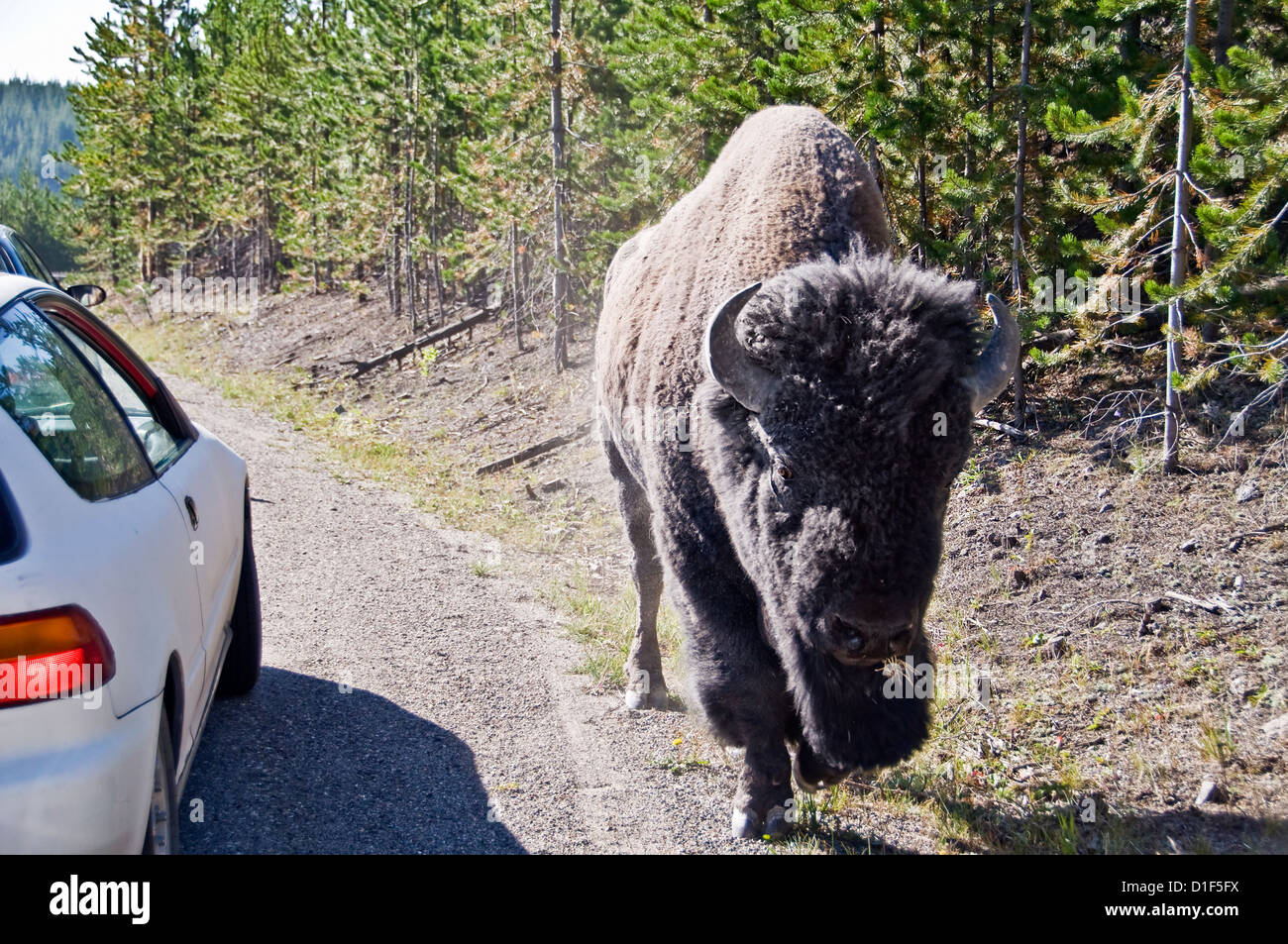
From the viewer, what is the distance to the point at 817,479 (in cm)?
339

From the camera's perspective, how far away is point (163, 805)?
3.19 m

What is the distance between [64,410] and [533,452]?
8.92 meters

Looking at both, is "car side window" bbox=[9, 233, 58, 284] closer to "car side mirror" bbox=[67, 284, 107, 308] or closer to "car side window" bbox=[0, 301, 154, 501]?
"car side mirror" bbox=[67, 284, 107, 308]

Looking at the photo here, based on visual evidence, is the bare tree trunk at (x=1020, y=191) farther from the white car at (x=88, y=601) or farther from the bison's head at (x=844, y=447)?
the white car at (x=88, y=601)

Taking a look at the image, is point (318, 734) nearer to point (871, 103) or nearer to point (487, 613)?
point (487, 613)

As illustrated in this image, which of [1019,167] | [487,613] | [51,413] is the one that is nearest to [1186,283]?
[1019,167]

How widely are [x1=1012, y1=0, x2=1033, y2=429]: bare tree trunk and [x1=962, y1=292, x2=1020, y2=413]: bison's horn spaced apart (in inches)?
173

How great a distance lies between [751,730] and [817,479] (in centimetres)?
134

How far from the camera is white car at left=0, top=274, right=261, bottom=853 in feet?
8.09

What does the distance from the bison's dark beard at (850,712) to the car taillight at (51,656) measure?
2.31 metres

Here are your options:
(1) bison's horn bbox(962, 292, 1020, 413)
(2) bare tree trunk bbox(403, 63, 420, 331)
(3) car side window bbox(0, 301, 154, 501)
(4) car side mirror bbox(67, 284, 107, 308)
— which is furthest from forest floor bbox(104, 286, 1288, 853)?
(2) bare tree trunk bbox(403, 63, 420, 331)

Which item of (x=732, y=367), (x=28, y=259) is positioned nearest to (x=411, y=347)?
(x=28, y=259)

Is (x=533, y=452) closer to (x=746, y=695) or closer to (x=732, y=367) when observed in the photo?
(x=746, y=695)

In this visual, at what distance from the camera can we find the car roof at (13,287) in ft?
11.0
